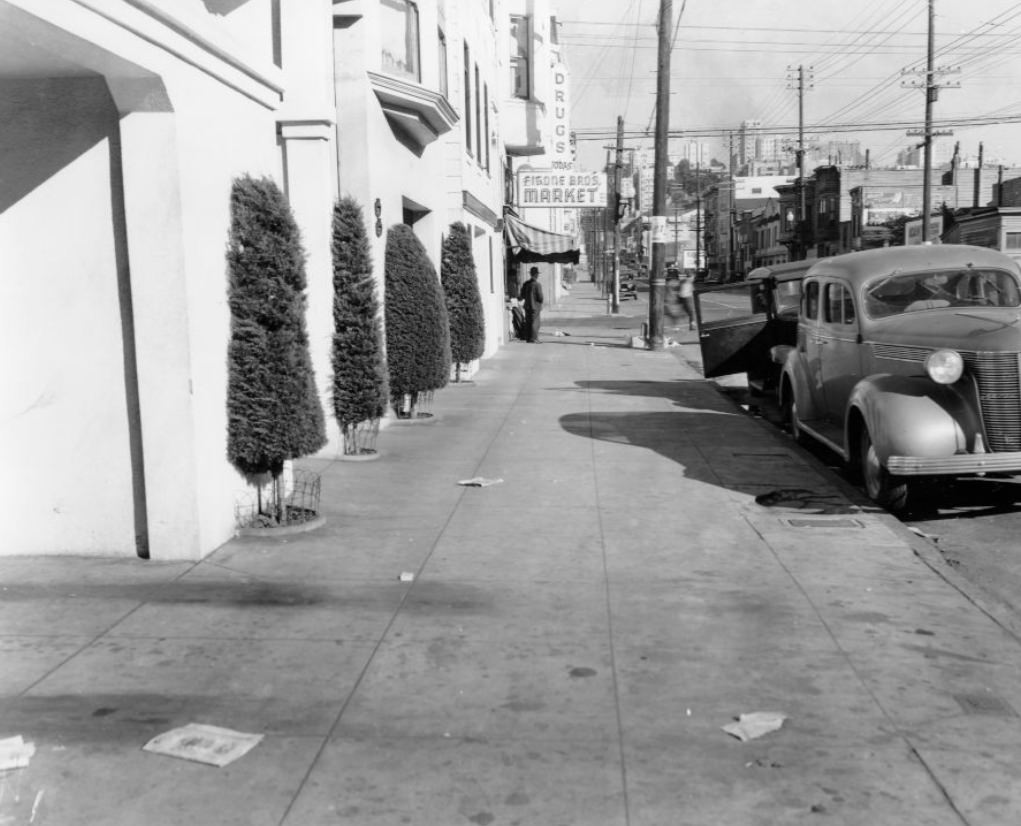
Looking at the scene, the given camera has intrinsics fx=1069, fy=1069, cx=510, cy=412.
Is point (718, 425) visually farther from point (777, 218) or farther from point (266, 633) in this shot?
point (777, 218)

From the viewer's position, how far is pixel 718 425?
13.4 metres

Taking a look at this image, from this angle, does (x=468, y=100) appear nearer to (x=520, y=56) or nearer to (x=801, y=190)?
(x=520, y=56)

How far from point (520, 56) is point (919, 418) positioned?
26.9 meters

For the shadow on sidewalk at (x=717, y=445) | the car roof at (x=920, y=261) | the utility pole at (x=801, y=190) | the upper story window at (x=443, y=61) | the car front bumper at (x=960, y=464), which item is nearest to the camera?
the car front bumper at (x=960, y=464)

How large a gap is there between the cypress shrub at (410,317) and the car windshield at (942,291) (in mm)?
4882

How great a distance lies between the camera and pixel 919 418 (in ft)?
26.3

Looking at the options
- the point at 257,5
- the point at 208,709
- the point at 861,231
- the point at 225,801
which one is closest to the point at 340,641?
the point at 208,709

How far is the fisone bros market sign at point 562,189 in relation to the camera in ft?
95.8

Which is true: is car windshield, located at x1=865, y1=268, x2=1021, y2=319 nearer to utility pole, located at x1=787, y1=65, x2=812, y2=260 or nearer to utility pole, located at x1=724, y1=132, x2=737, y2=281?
utility pole, located at x1=787, y1=65, x2=812, y2=260

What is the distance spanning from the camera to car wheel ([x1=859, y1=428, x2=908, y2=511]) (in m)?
8.39

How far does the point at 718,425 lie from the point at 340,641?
28.7 ft

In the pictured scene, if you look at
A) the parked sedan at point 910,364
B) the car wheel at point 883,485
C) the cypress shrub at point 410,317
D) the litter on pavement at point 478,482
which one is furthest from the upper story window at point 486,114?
the car wheel at point 883,485

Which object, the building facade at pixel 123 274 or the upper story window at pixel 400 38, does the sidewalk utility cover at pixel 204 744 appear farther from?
the upper story window at pixel 400 38

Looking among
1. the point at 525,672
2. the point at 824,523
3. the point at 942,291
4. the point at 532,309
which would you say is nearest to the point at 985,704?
the point at 525,672
